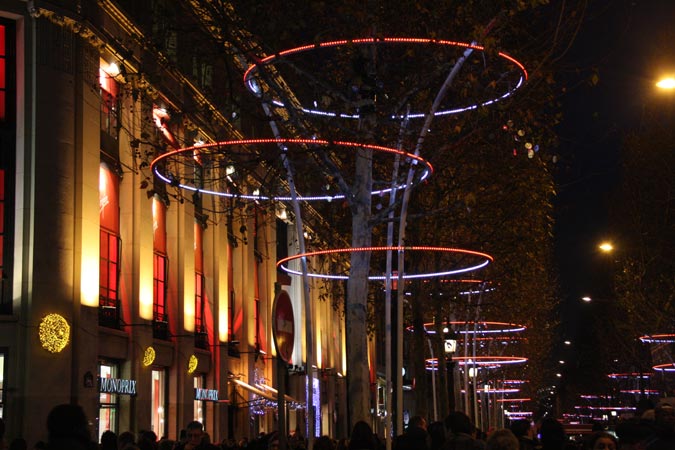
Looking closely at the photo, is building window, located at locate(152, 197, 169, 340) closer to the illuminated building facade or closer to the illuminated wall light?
the illuminated building facade

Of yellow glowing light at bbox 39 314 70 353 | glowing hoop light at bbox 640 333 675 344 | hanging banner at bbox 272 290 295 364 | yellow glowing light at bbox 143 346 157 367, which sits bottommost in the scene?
hanging banner at bbox 272 290 295 364

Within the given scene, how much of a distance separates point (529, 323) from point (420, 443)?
67861mm

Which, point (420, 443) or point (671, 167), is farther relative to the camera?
point (671, 167)

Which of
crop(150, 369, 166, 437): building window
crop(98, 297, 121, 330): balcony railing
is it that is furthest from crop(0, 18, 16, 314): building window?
crop(150, 369, 166, 437): building window

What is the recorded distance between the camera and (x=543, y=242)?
45.8 meters

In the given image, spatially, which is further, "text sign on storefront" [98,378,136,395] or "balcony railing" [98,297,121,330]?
"balcony railing" [98,297,121,330]

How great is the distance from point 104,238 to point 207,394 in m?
10.3

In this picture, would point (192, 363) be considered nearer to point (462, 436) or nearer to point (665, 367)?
point (462, 436)

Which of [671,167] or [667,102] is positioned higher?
[667,102]

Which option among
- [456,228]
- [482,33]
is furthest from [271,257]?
[482,33]

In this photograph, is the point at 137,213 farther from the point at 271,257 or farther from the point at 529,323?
the point at 529,323

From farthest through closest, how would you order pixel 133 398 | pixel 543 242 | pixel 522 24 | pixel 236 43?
pixel 543 242 < pixel 133 398 < pixel 522 24 < pixel 236 43

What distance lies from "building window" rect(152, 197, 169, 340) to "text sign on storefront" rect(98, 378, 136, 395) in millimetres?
3536

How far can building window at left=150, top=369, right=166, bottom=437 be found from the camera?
37156mm
